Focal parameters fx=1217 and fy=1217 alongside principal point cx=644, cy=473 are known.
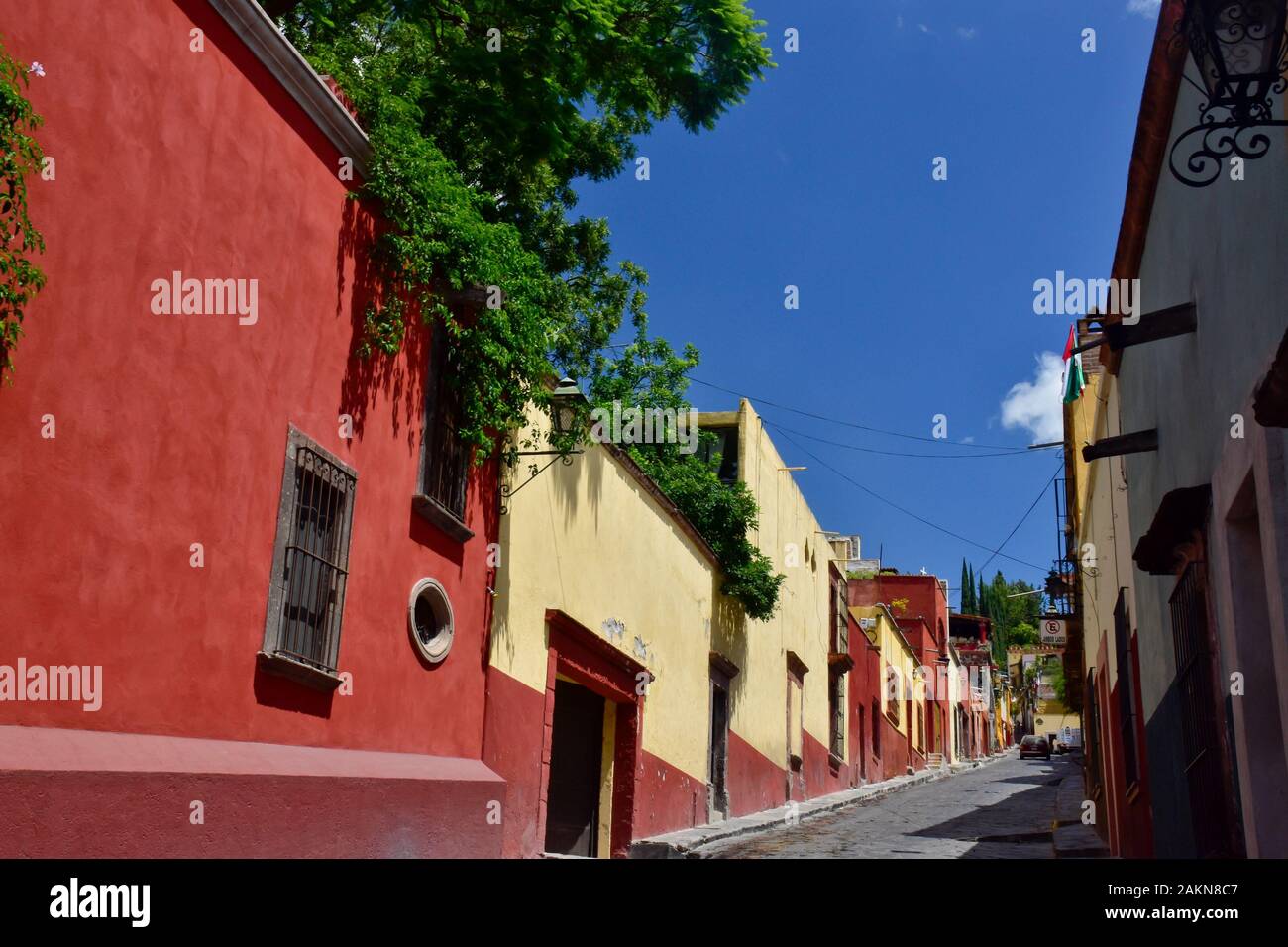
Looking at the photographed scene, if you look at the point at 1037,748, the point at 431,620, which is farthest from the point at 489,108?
the point at 1037,748

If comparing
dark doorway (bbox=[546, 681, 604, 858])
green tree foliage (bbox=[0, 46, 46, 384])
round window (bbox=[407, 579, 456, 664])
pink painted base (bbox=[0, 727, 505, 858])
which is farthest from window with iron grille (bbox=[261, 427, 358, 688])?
dark doorway (bbox=[546, 681, 604, 858])

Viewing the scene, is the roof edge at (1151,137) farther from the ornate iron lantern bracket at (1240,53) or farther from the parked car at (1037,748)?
the parked car at (1037,748)

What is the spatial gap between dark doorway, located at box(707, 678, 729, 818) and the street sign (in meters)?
11.1

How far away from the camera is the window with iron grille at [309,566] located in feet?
23.6

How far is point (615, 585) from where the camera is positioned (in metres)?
13.5

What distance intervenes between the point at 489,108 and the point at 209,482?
5585mm

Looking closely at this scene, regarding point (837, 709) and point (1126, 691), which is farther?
point (837, 709)

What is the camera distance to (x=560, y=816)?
13586mm

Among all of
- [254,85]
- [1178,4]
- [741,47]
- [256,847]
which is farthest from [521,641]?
[1178,4]

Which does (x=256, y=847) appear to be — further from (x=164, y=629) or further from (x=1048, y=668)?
(x=1048, y=668)

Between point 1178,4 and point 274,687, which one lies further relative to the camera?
point 274,687

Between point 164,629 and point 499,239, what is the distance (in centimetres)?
417

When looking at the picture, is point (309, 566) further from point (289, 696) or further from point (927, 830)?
point (927, 830)

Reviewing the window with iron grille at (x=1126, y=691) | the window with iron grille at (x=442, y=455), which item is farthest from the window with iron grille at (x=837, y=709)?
the window with iron grille at (x=442, y=455)
